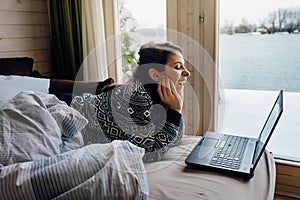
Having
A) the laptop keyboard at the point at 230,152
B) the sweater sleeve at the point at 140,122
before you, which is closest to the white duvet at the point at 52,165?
the sweater sleeve at the point at 140,122

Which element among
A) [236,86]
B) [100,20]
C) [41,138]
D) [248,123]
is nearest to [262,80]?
[236,86]

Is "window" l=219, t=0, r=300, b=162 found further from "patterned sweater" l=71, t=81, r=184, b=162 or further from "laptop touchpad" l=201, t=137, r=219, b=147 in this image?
"patterned sweater" l=71, t=81, r=184, b=162

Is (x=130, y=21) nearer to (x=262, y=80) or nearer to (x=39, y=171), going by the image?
(x=262, y=80)

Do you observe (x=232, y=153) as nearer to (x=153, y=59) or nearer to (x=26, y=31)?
(x=153, y=59)

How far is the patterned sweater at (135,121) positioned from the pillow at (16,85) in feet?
1.69

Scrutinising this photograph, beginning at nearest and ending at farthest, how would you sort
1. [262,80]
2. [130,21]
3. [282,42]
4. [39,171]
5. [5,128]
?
[39,171] → [5,128] → [282,42] → [262,80] → [130,21]

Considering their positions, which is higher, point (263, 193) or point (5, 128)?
point (5, 128)

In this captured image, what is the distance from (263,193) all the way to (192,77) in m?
1.26

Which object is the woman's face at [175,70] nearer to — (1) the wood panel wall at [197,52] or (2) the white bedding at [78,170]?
(2) the white bedding at [78,170]

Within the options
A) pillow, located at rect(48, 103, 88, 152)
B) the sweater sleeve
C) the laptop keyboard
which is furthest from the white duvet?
the laptop keyboard

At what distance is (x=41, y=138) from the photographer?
2.84 ft

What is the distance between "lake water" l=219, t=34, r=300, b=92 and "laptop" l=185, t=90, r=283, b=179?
0.87 meters

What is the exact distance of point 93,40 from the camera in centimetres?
242

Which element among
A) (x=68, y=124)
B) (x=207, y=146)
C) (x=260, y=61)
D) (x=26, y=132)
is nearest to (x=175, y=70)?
(x=207, y=146)
